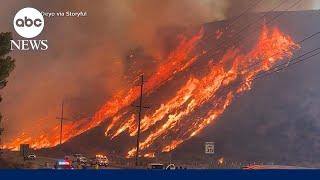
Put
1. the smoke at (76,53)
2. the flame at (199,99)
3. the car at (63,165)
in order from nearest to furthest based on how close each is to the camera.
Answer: the smoke at (76,53)
the car at (63,165)
the flame at (199,99)

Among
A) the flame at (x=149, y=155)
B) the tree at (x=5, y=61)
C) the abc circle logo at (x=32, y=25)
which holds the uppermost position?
the abc circle logo at (x=32, y=25)

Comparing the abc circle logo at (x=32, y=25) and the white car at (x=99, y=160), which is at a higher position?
the abc circle logo at (x=32, y=25)

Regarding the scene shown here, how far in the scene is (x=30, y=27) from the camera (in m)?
16.8

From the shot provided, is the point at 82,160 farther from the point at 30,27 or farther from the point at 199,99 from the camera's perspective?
the point at 199,99

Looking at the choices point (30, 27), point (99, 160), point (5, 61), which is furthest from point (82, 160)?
point (30, 27)

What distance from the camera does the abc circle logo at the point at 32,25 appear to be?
16.5m

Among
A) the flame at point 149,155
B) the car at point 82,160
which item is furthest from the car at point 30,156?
the flame at point 149,155

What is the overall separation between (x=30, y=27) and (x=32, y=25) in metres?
0.10

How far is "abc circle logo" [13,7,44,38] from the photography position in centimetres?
1655

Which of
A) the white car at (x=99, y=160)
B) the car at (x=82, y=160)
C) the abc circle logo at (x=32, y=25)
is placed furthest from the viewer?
the white car at (x=99, y=160)

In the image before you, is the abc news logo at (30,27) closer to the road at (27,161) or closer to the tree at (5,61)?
the tree at (5,61)

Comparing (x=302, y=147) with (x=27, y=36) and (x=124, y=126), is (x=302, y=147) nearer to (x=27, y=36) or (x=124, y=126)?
(x=27, y=36)

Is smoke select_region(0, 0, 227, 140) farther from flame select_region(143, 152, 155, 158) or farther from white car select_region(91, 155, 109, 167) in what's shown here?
flame select_region(143, 152, 155, 158)

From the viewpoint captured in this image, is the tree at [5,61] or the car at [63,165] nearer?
the car at [63,165]
